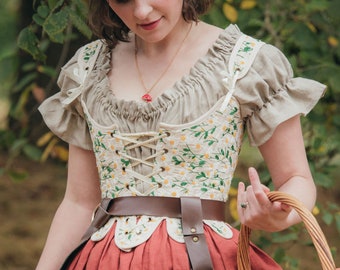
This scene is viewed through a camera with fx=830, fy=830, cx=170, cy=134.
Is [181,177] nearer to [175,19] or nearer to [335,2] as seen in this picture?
[175,19]

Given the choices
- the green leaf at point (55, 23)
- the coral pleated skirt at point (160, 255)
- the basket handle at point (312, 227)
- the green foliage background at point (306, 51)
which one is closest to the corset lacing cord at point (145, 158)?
the coral pleated skirt at point (160, 255)

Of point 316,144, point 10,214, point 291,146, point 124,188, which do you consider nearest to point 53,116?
point 124,188

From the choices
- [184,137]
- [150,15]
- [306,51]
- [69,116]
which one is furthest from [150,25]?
[306,51]

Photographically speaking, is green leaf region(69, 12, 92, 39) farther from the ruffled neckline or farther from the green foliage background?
the ruffled neckline

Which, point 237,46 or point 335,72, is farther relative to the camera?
point 335,72

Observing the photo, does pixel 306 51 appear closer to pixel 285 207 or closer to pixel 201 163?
pixel 201 163

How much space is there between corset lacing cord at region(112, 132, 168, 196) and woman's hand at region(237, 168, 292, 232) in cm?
25

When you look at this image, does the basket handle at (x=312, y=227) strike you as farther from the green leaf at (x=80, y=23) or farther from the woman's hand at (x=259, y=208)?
the green leaf at (x=80, y=23)

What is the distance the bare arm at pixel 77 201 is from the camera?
2092mm

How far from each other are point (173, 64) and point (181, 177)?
280mm

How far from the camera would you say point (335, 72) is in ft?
9.64

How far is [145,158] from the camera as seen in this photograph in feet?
6.17

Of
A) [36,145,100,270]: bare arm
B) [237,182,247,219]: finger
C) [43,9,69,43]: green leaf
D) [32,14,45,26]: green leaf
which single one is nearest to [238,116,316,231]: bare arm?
[237,182,247,219]: finger

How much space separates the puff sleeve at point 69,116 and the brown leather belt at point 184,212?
0.74ft
